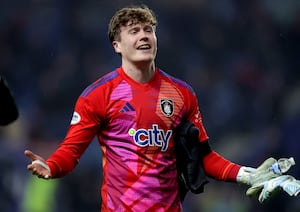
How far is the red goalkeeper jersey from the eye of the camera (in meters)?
4.66

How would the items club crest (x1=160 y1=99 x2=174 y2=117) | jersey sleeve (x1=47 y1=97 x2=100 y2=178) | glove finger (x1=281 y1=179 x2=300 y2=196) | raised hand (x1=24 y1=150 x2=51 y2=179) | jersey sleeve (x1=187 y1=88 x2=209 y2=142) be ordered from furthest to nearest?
jersey sleeve (x1=187 y1=88 x2=209 y2=142), club crest (x1=160 y1=99 x2=174 y2=117), jersey sleeve (x1=47 y1=97 x2=100 y2=178), glove finger (x1=281 y1=179 x2=300 y2=196), raised hand (x1=24 y1=150 x2=51 y2=179)

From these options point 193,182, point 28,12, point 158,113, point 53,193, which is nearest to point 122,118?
point 158,113

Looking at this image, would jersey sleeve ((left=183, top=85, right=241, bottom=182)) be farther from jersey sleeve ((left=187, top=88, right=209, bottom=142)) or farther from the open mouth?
the open mouth

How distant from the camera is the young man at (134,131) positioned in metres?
4.66

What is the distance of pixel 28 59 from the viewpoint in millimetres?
7234

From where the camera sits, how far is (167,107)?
15.6 ft

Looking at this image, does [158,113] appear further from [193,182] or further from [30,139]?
[30,139]

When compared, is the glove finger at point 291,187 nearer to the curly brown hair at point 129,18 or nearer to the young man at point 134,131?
the young man at point 134,131


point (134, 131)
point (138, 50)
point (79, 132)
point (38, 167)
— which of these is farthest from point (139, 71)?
point (38, 167)

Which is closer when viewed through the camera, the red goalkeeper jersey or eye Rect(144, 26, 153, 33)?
the red goalkeeper jersey

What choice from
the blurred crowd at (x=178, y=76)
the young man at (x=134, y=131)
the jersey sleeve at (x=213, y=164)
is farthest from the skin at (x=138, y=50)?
the blurred crowd at (x=178, y=76)

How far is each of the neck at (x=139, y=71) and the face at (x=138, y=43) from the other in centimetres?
3

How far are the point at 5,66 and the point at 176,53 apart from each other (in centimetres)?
139

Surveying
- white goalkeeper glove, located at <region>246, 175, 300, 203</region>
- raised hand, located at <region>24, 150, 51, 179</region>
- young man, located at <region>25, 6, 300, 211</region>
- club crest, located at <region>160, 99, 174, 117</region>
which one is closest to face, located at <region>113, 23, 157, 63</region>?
young man, located at <region>25, 6, 300, 211</region>
